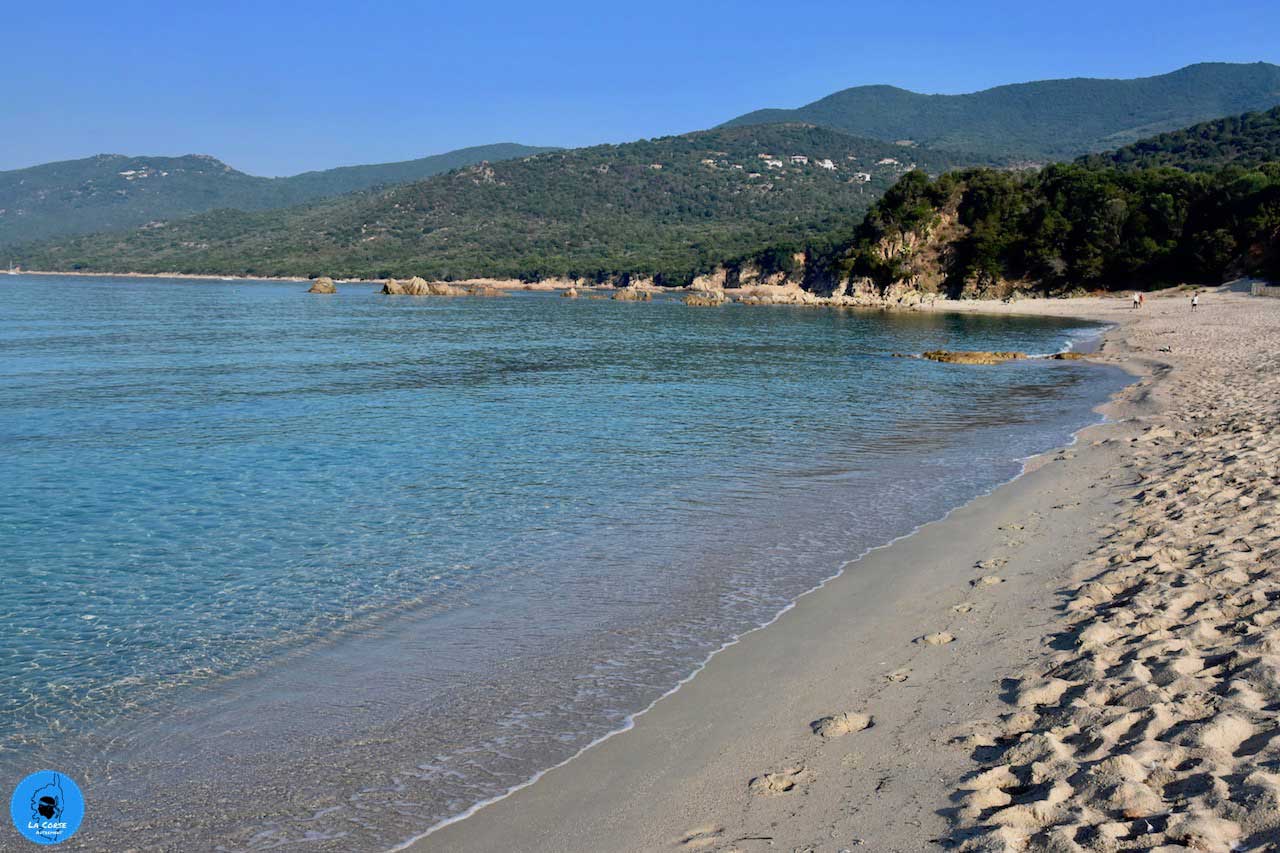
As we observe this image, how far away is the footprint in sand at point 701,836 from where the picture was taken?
420cm

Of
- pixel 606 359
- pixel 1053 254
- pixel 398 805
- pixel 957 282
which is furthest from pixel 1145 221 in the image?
pixel 398 805

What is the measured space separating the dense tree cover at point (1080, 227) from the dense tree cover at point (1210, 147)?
3700 cm

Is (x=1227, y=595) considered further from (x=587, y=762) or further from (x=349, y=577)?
(x=349, y=577)

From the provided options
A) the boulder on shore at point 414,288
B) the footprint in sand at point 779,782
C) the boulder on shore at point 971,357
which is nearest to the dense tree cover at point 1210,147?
the boulder on shore at point 414,288

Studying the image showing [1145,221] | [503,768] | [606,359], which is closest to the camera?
[503,768]

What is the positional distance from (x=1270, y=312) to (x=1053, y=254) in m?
44.8

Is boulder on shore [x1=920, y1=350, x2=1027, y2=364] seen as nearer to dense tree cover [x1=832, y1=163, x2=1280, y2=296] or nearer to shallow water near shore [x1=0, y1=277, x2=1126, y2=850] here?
shallow water near shore [x1=0, y1=277, x2=1126, y2=850]

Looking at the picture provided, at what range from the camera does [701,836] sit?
4277mm

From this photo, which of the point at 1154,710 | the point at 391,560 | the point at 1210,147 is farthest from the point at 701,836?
the point at 1210,147

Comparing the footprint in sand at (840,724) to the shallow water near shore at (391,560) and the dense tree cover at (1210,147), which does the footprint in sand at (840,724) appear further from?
the dense tree cover at (1210,147)

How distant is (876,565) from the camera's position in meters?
9.13

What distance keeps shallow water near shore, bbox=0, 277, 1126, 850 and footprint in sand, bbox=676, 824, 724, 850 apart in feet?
4.20

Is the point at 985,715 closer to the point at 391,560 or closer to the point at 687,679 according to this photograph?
the point at 687,679

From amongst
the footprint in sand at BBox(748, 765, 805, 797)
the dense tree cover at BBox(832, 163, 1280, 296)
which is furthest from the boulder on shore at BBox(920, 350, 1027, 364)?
the dense tree cover at BBox(832, 163, 1280, 296)
